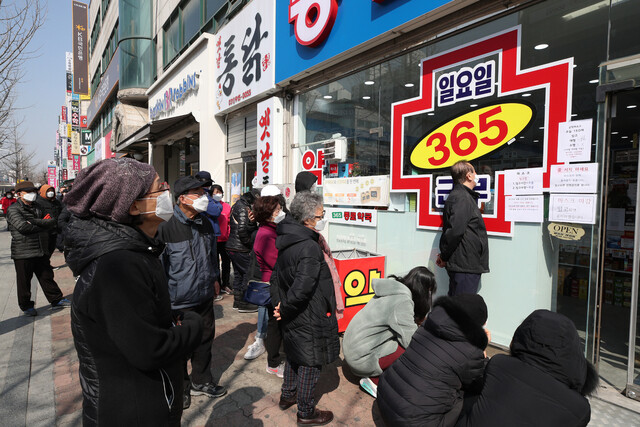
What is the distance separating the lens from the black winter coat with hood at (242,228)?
5125 millimetres

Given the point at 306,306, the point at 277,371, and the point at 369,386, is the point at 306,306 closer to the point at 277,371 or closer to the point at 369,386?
the point at 369,386

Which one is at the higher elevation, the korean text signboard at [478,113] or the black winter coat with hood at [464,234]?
the korean text signboard at [478,113]

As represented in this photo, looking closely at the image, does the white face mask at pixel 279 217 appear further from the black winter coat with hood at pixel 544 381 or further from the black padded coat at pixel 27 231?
the black padded coat at pixel 27 231

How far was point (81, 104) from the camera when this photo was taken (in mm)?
37969

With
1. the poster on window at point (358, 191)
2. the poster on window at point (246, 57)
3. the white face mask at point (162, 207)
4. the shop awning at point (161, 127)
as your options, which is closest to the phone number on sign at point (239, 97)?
the poster on window at point (246, 57)

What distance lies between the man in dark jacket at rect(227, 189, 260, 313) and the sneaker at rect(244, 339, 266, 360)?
1148mm

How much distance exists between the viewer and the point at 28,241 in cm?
519

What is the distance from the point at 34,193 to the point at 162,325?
17.8 ft

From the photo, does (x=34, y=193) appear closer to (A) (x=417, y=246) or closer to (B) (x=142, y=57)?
(A) (x=417, y=246)

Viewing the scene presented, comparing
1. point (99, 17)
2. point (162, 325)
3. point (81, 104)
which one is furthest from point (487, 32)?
point (81, 104)

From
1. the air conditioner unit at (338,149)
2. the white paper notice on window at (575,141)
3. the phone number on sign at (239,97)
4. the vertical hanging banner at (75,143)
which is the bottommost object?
the white paper notice on window at (575,141)

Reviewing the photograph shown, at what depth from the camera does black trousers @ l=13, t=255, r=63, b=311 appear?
5234 mm

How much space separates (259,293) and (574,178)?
3.07m

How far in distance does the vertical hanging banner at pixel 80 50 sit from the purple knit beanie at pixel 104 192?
3672cm
